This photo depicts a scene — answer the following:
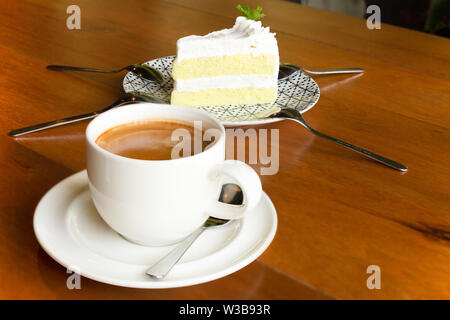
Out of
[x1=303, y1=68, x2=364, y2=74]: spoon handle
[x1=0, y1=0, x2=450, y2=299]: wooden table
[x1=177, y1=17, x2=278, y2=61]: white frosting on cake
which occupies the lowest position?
[x1=0, y1=0, x2=450, y2=299]: wooden table

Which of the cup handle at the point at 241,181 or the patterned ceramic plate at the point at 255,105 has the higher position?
the cup handle at the point at 241,181

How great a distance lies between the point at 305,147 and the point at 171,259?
35 centimetres

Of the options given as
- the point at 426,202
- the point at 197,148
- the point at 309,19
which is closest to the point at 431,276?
the point at 426,202

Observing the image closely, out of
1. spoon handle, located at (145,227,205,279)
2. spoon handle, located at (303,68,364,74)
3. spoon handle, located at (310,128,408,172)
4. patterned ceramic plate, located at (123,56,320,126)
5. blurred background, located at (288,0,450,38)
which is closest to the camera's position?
spoon handle, located at (145,227,205,279)

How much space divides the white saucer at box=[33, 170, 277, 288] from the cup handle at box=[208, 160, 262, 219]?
3 cm

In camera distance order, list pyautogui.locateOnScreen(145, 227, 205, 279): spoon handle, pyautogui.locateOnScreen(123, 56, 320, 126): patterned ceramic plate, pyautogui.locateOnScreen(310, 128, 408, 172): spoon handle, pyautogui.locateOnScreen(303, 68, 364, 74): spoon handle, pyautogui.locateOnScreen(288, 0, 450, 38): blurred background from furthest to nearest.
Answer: pyautogui.locateOnScreen(288, 0, 450, 38): blurred background → pyautogui.locateOnScreen(303, 68, 364, 74): spoon handle → pyautogui.locateOnScreen(123, 56, 320, 126): patterned ceramic plate → pyautogui.locateOnScreen(310, 128, 408, 172): spoon handle → pyautogui.locateOnScreen(145, 227, 205, 279): spoon handle

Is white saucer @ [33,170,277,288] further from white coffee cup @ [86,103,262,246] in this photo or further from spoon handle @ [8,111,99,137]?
spoon handle @ [8,111,99,137]

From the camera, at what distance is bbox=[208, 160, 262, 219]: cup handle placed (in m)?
0.50

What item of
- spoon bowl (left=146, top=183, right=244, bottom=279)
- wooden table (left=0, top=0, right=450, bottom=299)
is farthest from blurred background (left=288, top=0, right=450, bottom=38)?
spoon bowl (left=146, top=183, right=244, bottom=279)

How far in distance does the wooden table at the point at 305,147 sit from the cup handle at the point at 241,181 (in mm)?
58

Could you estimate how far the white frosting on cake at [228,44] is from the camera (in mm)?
945

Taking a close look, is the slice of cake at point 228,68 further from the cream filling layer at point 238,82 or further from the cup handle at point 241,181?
the cup handle at point 241,181

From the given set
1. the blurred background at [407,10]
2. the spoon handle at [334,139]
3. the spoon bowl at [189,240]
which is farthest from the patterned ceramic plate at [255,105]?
the blurred background at [407,10]
